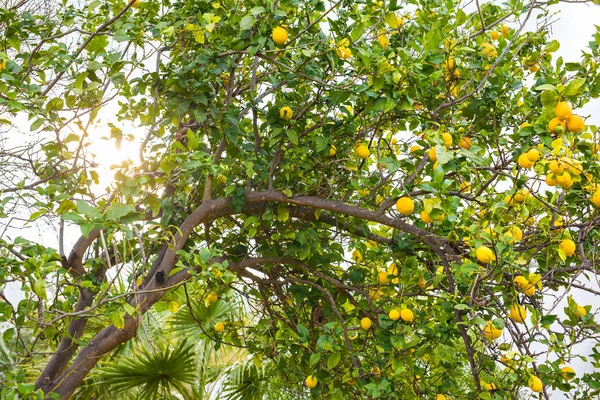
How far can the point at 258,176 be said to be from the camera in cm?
196

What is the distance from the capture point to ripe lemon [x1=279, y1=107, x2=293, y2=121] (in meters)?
1.72

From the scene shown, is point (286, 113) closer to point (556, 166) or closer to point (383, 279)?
point (383, 279)

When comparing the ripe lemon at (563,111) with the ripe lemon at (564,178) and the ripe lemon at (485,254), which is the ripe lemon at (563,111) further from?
the ripe lemon at (485,254)

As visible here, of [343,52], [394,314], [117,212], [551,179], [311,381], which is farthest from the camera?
[311,381]

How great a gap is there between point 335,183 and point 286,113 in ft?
1.20

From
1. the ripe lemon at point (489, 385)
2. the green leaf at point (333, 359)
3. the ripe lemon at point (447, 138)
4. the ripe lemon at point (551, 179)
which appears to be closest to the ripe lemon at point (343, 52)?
the ripe lemon at point (447, 138)

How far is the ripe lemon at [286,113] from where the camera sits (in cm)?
172

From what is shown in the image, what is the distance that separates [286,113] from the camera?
1724mm

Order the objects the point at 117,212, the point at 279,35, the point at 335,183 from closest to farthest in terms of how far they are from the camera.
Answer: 1. the point at 117,212
2. the point at 279,35
3. the point at 335,183

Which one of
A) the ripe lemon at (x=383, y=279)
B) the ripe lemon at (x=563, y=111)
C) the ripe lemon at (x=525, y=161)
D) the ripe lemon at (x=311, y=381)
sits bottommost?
the ripe lemon at (x=311, y=381)

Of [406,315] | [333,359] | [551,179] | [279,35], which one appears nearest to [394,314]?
[406,315]

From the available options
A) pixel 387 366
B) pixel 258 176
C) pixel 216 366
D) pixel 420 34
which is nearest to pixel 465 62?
pixel 420 34

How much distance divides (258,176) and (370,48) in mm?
602

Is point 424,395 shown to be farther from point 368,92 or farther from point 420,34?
point 420,34
